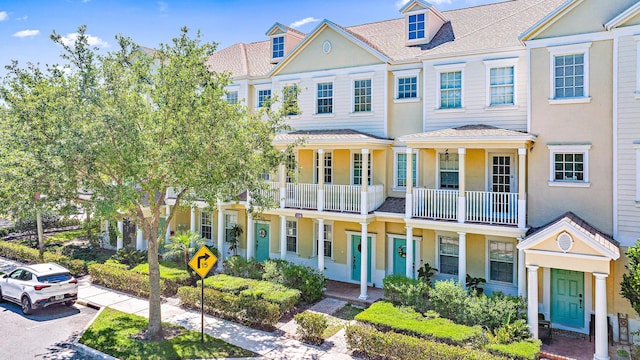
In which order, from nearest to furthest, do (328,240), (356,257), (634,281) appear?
(634,281) → (356,257) → (328,240)

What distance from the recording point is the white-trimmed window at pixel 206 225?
79.3ft

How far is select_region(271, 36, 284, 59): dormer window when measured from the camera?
2273 cm

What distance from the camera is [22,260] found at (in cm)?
2316

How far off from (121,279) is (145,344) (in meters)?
6.47

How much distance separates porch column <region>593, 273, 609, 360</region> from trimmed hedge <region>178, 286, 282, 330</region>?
377 inches

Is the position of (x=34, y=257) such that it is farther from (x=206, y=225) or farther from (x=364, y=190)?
(x=364, y=190)

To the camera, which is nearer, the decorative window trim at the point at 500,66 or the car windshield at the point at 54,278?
the car windshield at the point at 54,278

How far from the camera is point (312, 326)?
41.9 feet

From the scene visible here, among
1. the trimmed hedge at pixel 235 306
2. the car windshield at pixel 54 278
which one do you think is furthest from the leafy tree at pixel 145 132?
the car windshield at pixel 54 278

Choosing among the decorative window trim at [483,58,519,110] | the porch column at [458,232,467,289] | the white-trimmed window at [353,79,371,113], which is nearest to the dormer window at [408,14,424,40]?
the white-trimmed window at [353,79,371,113]

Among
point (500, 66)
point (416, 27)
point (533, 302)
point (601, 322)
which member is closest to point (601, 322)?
point (601, 322)

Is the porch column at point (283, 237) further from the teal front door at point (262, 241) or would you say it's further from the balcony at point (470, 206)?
the balcony at point (470, 206)

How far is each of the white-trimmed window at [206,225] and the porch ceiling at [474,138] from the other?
1325 centimetres

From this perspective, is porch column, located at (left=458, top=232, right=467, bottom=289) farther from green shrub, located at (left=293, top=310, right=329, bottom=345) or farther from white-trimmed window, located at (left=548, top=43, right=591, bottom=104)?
white-trimmed window, located at (left=548, top=43, right=591, bottom=104)
